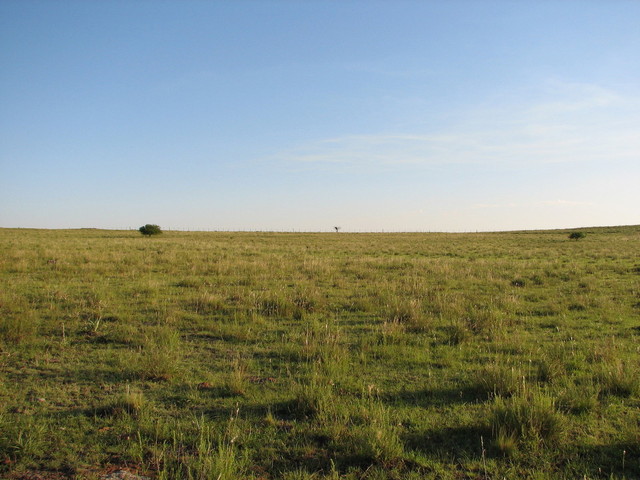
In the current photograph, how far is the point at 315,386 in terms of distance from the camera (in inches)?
208

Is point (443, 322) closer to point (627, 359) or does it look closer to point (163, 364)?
point (627, 359)

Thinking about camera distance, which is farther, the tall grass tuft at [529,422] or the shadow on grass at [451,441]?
the tall grass tuft at [529,422]

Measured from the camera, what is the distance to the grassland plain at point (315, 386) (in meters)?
3.93

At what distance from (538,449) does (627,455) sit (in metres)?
0.85

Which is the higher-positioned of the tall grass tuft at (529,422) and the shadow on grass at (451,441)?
the tall grass tuft at (529,422)

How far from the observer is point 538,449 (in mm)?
4086

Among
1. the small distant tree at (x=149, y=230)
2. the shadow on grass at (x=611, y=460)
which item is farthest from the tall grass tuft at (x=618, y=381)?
the small distant tree at (x=149, y=230)

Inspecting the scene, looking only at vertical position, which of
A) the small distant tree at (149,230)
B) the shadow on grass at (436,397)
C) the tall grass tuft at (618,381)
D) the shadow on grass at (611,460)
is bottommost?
the shadow on grass at (611,460)

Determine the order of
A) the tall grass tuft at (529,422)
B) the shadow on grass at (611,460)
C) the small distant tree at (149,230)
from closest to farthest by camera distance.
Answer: the shadow on grass at (611,460), the tall grass tuft at (529,422), the small distant tree at (149,230)

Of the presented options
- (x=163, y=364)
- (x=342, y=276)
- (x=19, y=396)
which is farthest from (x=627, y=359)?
A: (x=342, y=276)

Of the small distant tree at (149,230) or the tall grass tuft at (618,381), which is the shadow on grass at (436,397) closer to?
the tall grass tuft at (618,381)

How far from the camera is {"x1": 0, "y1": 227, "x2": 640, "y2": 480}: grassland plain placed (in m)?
3.93

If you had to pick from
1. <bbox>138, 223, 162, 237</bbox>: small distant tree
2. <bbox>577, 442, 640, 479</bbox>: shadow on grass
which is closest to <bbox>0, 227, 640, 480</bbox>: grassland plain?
<bbox>577, 442, 640, 479</bbox>: shadow on grass

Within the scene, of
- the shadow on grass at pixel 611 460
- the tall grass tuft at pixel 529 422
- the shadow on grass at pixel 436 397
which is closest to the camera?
the shadow on grass at pixel 611 460
